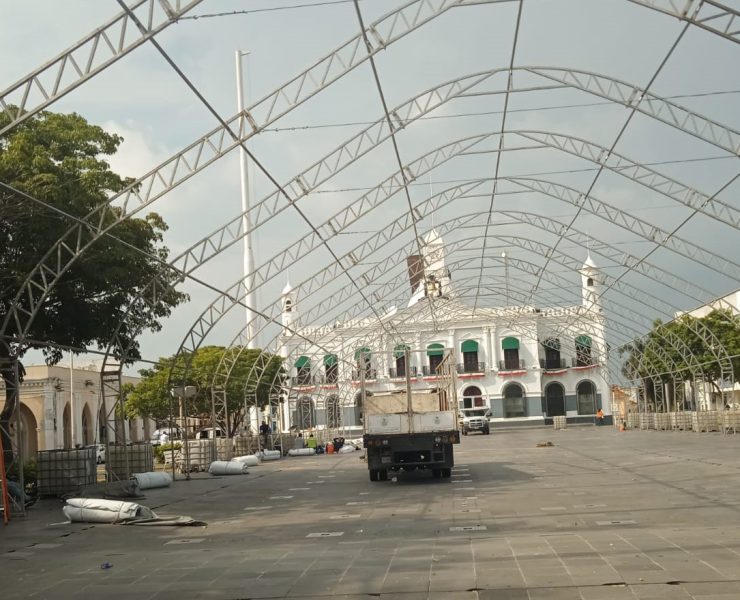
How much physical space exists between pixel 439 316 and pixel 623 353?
1767 centimetres

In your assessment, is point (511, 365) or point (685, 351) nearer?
point (685, 351)

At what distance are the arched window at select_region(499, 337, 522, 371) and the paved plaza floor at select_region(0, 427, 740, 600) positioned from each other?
2306 inches

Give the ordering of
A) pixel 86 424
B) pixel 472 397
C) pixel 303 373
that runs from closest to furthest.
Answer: pixel 86 424, pixel 303 373, pixel 472 397

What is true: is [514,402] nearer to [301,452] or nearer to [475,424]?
[475,424]

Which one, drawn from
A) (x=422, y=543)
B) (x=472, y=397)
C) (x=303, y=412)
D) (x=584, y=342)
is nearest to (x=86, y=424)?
(x=303, y=412)

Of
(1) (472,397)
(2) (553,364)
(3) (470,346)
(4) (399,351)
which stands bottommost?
(1) (472,397)

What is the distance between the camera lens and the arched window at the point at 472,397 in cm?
8156

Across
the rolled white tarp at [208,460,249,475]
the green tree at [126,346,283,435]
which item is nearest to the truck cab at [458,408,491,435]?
the green tree at [126,346,283,435]

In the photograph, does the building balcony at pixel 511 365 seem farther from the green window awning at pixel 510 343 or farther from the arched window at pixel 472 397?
the arched window at pixel 472 397

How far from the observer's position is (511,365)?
272ft

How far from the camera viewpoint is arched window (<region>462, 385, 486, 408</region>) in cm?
8156

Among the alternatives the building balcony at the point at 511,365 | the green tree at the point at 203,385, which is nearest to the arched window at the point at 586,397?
the building balcony at the point at 511,365

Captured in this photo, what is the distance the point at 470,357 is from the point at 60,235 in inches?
2545

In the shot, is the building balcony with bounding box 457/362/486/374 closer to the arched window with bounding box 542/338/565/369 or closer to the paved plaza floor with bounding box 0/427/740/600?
the arched window with bounding box 542/338/565/369
